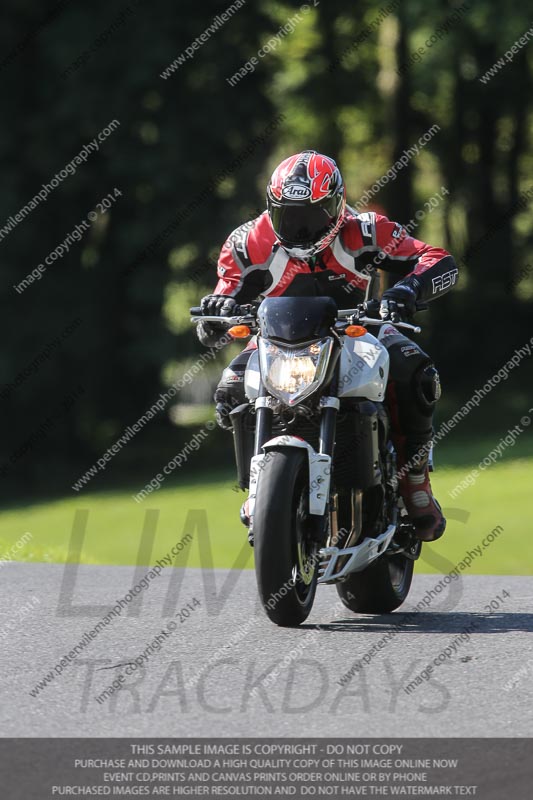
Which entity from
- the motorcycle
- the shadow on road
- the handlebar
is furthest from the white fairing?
the shadow on road

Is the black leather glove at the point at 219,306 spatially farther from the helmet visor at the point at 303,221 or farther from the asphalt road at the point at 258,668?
the asphalt road at the point at 258,668

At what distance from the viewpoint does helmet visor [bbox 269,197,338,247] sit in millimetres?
6789

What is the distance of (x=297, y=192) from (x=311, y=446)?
4.17 feet

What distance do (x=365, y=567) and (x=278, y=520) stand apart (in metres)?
0.93

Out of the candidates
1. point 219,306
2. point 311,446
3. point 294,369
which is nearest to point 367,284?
point 219,306

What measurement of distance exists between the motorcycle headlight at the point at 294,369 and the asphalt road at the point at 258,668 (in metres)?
1.11

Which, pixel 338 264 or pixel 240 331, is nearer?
pixel 240 331

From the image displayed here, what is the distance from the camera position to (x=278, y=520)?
598cm

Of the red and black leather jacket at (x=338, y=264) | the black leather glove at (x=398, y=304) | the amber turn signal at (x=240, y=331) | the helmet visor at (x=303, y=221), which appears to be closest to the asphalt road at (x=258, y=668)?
the amber turn signal at (x=240, y=331)

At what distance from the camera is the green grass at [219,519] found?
502 inches

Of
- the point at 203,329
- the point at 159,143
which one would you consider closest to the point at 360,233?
the point at 203,329

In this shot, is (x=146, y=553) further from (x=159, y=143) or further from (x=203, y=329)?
(x=159, y=143)

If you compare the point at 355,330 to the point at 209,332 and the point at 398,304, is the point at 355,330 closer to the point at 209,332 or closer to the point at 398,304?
the point at 398,304

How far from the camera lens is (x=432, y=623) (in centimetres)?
691
